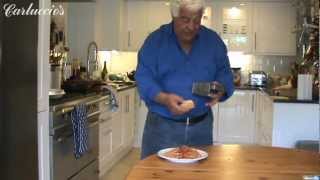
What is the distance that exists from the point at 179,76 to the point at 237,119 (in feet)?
13.1

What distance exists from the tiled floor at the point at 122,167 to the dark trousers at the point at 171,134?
181cm

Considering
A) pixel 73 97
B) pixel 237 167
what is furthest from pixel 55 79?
pixel 237 167

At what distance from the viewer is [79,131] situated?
336 centimetres

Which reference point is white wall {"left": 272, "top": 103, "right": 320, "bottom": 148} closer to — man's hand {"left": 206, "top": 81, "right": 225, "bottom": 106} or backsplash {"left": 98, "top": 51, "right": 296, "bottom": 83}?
man's hand {"left": 206, "top": 81, "right": 225, "bottom": 106}

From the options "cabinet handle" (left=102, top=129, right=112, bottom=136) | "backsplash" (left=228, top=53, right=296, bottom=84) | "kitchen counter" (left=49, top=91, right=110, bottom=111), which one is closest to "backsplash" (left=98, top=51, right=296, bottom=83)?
"backsplash" (left=228, top=53, right=296, bottom=84)

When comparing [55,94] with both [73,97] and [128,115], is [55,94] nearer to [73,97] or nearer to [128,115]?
[73,97]

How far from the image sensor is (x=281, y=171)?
166 cm

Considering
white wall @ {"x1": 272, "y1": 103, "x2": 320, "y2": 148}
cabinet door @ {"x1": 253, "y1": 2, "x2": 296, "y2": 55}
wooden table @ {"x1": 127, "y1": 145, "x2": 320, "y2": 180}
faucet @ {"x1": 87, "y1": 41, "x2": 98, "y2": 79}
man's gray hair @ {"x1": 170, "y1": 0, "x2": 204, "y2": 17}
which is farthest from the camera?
cabinet door @ {"x1": 253, "y1": 2, "x2": 296, "y2": 55}

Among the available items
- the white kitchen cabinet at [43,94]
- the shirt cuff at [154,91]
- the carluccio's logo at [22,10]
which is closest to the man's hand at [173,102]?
the shirt cuff at [154,91]

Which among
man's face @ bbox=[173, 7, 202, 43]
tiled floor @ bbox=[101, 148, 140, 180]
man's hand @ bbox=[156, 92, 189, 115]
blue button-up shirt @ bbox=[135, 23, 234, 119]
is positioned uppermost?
man's face @ bbox=[173, 7, 202, 43]

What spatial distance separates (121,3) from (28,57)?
365 centimetres

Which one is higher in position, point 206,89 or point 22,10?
point 22,10

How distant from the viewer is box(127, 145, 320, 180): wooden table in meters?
1.57

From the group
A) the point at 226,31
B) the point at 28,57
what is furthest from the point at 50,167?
the point at 226,31
